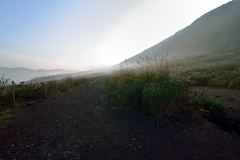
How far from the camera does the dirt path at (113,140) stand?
6.03 feet

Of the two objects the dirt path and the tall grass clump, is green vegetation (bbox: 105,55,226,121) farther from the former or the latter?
the dirt path

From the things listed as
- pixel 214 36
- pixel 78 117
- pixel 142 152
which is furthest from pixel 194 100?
pixel 214 36

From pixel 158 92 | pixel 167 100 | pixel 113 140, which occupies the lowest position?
pixel 113 140

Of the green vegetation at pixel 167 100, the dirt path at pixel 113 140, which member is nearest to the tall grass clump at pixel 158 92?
the green vegetation at pixel 167 100

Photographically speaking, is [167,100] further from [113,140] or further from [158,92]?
[113,140]

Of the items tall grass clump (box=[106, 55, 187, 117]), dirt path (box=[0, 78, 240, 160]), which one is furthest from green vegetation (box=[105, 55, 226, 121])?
dirt path (box=[0, 78, 240, 160])

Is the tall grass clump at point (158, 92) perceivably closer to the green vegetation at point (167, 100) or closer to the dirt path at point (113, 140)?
the green vegetation at point (167, 100)

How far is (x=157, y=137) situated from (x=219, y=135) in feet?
4.26

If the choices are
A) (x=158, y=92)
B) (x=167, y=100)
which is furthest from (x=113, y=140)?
A: (x=167, y=100)

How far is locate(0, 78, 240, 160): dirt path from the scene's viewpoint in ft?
6.03

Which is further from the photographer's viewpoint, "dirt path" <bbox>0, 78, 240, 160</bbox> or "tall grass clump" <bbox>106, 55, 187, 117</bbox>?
"tall grass clump" <bbox>106, 55, 187, 117</bbox>

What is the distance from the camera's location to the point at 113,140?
2.29 m

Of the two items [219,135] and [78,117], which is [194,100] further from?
[78,117]

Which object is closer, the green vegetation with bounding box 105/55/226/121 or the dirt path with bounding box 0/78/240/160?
the dirt path with bounding box 0/78/240/160
